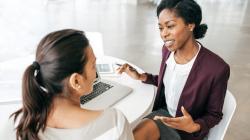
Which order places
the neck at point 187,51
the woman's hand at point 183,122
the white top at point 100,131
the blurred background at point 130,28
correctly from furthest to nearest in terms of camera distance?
the blurred background at point 130,28
the neck at point 187,51
the woman's hand at point 183,122
the white top at point 100,131

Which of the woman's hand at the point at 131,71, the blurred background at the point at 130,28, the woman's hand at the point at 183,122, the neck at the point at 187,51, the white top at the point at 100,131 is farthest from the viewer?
the blurred background at the point at 130,28

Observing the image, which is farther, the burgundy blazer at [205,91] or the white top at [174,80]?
the white top at [174,80]

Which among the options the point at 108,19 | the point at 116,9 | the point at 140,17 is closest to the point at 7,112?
the point at 108,19

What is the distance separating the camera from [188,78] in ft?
4.93

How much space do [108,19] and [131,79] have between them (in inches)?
150

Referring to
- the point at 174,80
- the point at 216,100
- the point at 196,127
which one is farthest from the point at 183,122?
the point at 174,80

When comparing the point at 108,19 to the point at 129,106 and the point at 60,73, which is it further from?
the point at 60,73

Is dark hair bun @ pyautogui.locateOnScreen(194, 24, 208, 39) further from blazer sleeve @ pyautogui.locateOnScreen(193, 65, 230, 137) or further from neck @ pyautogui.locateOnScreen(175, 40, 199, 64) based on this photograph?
blazer sleeve @ pyautogui.locateOnScreen(193, 65, 230, 137)

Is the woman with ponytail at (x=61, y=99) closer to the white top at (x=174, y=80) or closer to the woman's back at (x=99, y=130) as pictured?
the woman's back at (x=99, y=130)

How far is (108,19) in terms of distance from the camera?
5359 millimetres

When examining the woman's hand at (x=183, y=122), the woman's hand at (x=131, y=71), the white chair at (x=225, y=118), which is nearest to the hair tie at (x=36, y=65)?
the woman's hand at (x=183, y=122)

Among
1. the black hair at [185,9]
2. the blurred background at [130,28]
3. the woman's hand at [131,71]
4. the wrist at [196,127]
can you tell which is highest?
the black hair at [185,9]

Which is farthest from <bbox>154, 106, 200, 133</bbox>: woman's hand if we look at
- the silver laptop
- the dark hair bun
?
the dark hair bun

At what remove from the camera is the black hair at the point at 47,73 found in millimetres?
938
